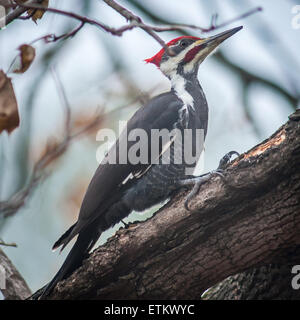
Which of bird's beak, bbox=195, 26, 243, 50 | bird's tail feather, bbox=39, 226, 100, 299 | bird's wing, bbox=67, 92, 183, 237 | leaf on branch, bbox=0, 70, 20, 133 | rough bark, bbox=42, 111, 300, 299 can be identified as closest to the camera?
leaf on branch, bbox=0, 70, 20, 133

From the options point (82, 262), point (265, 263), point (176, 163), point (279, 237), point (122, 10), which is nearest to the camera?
point (122, 10)

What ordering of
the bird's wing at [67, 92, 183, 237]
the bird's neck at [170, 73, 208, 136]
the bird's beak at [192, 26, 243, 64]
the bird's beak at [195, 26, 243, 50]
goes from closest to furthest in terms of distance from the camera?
1. the bird's wing at [67, 92, 183, 237]
2. the bird's neck at [170, 73, 208, 136]
3. the bird's beak at [195, 26, 243, 50]
4. the bird's beak at [192, 26, 243, 64]

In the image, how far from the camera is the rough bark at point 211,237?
2.72 meters

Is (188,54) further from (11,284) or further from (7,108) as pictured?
(7,108)

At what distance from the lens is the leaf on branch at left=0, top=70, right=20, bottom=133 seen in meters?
2.05

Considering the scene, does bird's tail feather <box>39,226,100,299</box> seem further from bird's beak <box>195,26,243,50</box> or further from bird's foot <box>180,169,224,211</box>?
bird's beak <box>195,26,243,50</box>

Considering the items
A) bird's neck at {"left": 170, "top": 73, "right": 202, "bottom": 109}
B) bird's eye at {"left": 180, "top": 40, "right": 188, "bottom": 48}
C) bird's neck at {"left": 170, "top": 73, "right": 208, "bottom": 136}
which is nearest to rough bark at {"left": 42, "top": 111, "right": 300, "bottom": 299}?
bird's neck at {"left": 170, "top": 73, "right": 208, "bottom": 136}

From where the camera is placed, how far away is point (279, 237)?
2.75 metres

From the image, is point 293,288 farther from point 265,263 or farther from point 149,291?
point 149,291

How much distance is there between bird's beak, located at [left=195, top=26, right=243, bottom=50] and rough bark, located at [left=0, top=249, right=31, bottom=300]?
2196 millimetres

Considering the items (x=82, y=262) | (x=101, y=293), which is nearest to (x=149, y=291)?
(x=101, y=293)

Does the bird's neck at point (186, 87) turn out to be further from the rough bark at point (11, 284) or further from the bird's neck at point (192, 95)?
the rough bark at point (11, 284)

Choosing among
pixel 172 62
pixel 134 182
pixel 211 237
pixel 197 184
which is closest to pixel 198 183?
pixel 197 184
